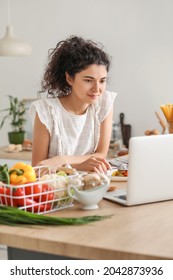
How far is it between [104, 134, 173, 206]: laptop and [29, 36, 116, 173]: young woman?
746 mm

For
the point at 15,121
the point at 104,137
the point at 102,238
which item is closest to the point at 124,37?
the point at 15,121

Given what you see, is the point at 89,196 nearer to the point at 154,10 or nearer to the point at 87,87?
the point at 87,87

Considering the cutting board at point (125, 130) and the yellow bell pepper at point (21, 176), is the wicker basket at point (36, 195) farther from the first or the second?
the cutting board at point (125, 130)

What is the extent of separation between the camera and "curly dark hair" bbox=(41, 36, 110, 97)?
9.70 feet

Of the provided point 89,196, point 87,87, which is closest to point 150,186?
point 89,196

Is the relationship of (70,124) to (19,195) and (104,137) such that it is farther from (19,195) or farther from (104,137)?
(19,195)

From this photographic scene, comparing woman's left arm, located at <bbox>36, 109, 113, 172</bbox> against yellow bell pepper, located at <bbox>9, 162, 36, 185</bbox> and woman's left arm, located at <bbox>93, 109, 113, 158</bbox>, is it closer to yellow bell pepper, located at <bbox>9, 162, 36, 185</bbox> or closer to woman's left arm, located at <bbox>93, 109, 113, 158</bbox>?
woman's left arm, located at <bbox>93, 109, 113, 158</bbox>

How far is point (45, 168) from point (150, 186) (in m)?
0.44

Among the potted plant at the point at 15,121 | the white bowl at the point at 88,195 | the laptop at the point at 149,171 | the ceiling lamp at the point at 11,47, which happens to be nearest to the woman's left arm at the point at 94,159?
the laptop at the point at 149,171

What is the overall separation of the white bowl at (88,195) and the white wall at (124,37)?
2888mm

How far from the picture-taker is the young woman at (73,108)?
2934mm

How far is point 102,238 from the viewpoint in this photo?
1.72 m

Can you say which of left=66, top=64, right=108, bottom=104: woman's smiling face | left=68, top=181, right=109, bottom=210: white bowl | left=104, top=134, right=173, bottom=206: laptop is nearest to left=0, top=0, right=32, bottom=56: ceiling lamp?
left=66, top=64, right=108, bottom=104: woman's smiling face

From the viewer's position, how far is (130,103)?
4.99m
